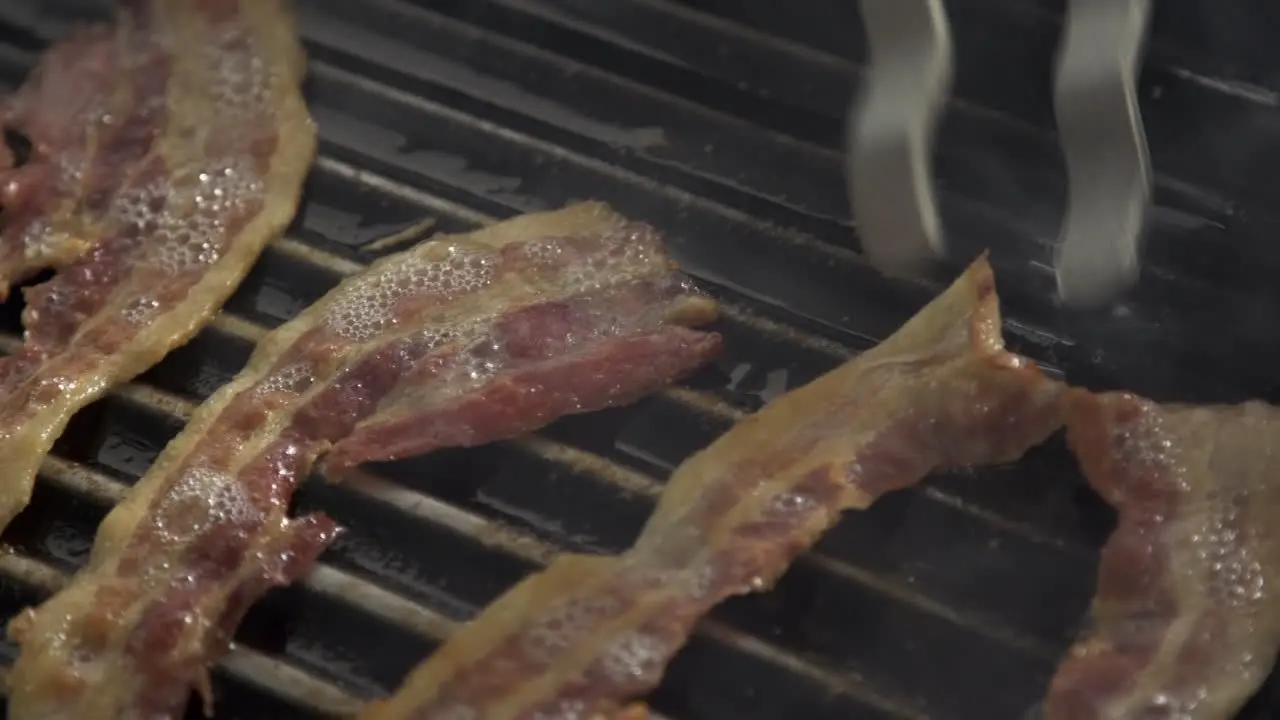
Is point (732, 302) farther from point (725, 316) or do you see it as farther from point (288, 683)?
point (288, 683)

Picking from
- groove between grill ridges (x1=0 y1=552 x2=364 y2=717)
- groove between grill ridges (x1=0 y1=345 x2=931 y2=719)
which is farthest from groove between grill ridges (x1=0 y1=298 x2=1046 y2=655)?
groove between grill ridges (x1=0 y1=552 x2=364 y2=717)

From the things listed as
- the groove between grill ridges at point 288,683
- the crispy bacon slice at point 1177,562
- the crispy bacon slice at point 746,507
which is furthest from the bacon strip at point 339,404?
the crispy bacon slice at point 1177,562

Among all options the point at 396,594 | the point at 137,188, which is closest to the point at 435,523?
the point at 396,594

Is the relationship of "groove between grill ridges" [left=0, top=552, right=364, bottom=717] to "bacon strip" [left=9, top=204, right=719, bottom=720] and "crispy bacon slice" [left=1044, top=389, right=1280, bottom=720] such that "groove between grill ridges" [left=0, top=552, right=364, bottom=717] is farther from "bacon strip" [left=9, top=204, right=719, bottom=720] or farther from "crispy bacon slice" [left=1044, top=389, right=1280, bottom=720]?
"crispy bacon slice" [left=1044, top=389, right=1280, bottom=720]

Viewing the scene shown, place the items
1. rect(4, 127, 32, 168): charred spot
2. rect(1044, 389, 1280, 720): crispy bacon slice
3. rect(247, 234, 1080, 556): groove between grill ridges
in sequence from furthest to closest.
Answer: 1. rect(4, 127, 32, 168): charred spot
2. rect(247, 234, 1080, 556): groove between grill ridges
3. rect(1044, 389, 1280, 720): crispy bacon slice

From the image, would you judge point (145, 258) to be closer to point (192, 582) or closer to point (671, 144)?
point (192, 582)

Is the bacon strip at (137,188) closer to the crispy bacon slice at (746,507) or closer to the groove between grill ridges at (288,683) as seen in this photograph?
the groove between grill ridges at (288,683)
